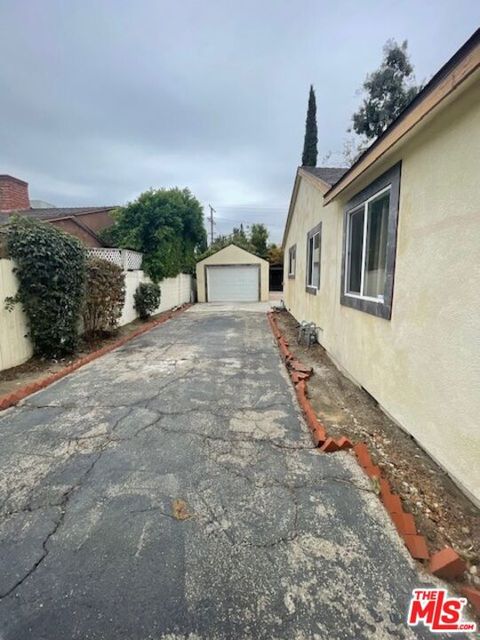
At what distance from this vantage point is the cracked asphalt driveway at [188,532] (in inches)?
51.8

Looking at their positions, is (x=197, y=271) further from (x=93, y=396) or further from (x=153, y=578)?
(x=153, y=578)

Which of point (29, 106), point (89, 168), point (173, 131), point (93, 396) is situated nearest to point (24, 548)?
point (93, 396)

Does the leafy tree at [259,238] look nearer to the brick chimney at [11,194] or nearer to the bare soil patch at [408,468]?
the brick chimney at [11,194]

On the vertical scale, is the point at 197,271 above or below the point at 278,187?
below

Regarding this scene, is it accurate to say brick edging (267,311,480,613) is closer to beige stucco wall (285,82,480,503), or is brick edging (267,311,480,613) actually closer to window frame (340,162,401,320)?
beige stucco wall (285,82,480,503)

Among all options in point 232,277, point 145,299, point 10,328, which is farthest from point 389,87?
point 10,328

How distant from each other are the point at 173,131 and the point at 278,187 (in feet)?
69.9

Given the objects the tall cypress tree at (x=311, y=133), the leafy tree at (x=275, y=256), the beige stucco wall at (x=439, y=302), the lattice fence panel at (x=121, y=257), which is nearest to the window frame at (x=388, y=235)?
the beige stucco wall at (x=439, y=302)

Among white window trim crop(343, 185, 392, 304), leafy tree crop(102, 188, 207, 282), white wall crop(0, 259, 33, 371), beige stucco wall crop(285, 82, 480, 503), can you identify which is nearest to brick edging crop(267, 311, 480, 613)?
beige stucco wall crop(285, 82, 480, 503)

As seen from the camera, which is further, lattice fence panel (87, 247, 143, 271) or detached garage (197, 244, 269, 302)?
detached garage (197, 244, 269, 302)

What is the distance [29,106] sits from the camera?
834 cm

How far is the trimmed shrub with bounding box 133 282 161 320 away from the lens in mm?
10180

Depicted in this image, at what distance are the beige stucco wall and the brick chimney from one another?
16643 mm

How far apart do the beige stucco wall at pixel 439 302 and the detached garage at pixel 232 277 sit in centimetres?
1510
